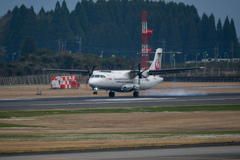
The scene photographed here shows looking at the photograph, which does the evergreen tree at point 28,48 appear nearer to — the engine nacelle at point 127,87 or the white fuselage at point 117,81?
the white fuselage at point 117,81

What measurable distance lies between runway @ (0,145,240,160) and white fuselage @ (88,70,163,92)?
37818 mm

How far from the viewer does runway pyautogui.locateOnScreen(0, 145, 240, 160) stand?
Answer: 1644cm

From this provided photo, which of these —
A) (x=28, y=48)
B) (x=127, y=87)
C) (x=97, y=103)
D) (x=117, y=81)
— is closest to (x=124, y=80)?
(x=127, y=87)

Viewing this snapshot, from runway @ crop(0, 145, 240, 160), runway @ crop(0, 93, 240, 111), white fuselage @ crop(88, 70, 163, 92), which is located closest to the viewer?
runway @ crop(0, 145, 240, 160)

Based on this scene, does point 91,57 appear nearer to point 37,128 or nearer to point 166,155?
point 37,128

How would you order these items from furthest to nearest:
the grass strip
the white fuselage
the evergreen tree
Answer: the evergreen tree < the white fuselage < the grass strip

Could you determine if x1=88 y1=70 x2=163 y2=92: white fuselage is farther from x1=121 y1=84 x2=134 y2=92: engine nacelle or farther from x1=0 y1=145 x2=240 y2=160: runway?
x1=0 y1=145 x2=240 y2=160: runway

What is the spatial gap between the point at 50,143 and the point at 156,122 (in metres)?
11.5

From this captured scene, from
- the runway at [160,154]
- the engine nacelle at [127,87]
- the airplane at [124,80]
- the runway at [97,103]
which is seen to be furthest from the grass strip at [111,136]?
the engine nacelle at [127,87]

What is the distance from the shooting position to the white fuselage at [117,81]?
5640 cm

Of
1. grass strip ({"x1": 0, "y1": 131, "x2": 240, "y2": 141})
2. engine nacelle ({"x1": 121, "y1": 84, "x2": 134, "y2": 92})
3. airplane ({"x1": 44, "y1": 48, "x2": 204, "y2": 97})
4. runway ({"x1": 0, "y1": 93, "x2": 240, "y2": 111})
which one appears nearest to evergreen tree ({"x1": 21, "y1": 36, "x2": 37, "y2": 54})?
airplane ({"x1": 44, "y1": 48, "x2": 204, "y2": 97})

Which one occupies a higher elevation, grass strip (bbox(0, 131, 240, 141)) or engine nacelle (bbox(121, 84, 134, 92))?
engine nacelle (bbox(121, 84, 134, 92))

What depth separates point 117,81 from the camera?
193 feet

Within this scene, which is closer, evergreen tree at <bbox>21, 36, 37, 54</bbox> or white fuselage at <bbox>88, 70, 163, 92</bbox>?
white fuselage at <bbox>88, 70, 163, 92</bbox>
